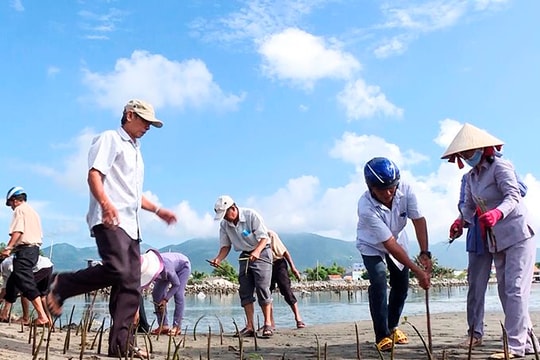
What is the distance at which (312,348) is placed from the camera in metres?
5.34

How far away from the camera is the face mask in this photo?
470 cm

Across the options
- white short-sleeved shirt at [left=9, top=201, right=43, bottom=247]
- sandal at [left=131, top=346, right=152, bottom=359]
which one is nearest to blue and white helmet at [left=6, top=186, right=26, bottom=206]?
white short-sleeved shirt at [left=9, top=201, right=43, bottom=247]

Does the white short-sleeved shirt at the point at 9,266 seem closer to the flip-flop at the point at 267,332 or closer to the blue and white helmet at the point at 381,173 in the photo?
the flip-flop at the point at 267,332

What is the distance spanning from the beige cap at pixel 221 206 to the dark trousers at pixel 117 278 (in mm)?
2526

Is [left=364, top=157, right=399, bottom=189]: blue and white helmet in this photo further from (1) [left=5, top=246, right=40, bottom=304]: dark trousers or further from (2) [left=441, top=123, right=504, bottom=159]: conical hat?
(1) [left=5, top=246, right=40, bottom=304]: dark trousers

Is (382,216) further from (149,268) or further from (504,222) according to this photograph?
(149,268)

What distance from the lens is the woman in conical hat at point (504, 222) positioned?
436 centimetres

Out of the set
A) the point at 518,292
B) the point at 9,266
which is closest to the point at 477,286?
the point at 518,292

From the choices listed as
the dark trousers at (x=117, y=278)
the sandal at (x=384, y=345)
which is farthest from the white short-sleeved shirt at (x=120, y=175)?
the sandal at (x=384, y=345)

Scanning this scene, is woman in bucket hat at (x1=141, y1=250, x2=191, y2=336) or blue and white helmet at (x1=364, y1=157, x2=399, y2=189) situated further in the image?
woman in bucket hat at (x1=141, y1=250, x2=191, y2=336)

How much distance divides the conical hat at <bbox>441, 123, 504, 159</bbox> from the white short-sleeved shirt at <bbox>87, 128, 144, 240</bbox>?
7.73 feet

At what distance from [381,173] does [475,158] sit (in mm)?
712

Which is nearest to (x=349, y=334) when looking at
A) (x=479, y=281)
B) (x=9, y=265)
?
(x=479, y=281)

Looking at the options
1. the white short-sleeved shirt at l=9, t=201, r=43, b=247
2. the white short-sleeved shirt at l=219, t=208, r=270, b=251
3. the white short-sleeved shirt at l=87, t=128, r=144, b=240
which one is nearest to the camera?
the white short-sleeved shirt at l=87, t=128, r=144, b=240
